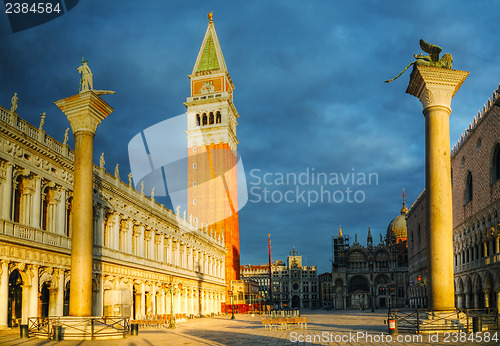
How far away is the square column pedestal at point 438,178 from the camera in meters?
24.9

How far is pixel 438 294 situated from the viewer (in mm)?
24781

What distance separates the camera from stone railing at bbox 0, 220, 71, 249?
94.4 ft

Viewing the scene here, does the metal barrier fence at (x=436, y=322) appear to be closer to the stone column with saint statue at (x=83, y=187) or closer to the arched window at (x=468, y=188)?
the stone column with saint statue at (x=83, y=187)

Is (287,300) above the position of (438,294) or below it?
below

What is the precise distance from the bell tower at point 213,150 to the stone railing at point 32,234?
51.5 meters

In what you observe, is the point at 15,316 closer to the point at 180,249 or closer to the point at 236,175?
the point at 180,249

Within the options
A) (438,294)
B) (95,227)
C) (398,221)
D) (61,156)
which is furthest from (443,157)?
(398,221)

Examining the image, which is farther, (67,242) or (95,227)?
(95,227)

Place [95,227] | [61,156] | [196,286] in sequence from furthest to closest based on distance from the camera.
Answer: [196,286]
[95,227]
[61,156]

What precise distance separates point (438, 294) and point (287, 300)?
15389 cm

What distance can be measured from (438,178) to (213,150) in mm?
67447

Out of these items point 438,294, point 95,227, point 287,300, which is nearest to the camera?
point 438,294

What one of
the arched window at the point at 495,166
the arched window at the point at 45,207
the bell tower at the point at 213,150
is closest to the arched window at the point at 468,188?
the arched window at the point at 495,166

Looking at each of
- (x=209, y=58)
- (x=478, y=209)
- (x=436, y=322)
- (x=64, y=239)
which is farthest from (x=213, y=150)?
(x=436, y=322)
